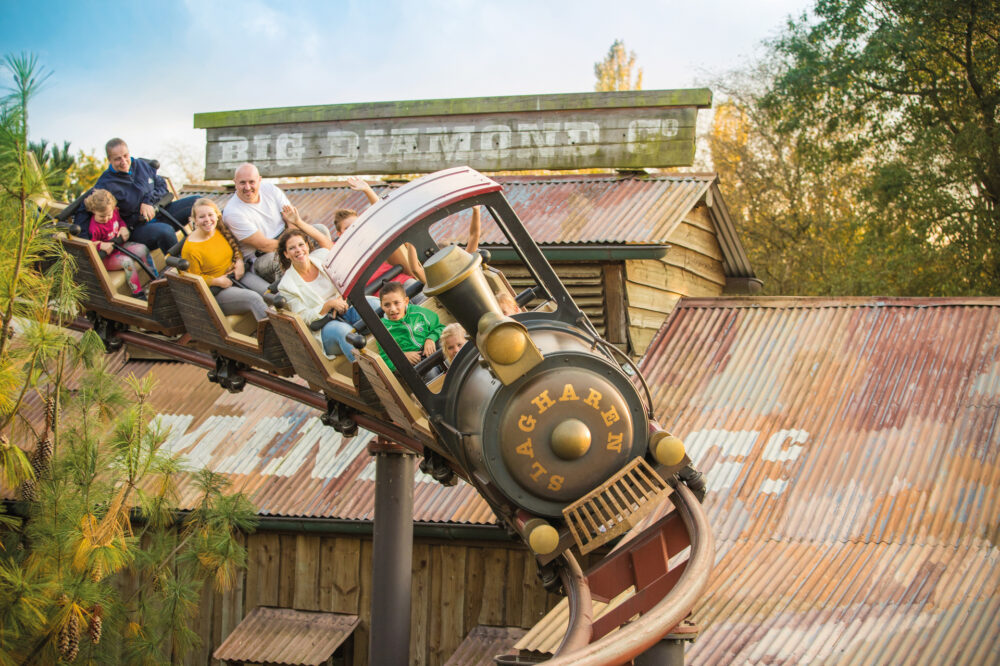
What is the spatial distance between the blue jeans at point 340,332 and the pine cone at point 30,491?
6.06 feet

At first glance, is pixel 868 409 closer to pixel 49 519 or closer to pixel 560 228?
pixel 560 228

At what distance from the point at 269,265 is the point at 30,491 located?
7.09ft

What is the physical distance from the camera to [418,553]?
33.6 feet

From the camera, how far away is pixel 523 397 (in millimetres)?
5172

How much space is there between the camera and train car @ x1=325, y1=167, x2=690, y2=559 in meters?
5.18

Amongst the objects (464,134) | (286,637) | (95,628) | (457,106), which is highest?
(457,106)

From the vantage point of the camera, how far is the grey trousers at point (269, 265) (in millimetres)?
7790

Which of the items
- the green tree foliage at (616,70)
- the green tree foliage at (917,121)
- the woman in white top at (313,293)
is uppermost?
the green tree foliage at (616,70)

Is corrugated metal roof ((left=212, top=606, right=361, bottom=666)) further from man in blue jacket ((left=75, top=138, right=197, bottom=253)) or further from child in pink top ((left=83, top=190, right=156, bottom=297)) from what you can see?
man in blue jacket ((left=75, top=138, right=197, bottom=253))

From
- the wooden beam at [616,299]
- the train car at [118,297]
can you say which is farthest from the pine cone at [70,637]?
the wooden beam at [616,299]

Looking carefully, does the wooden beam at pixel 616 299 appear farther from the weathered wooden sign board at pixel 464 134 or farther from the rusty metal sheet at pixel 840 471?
the weathered wooden sign board at pixel 464 134

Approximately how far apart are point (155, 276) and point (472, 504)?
332 cm

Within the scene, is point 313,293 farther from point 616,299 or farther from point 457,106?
Answer: point 457,106

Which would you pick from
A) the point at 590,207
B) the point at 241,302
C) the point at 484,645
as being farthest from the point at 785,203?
the point at 241,302
